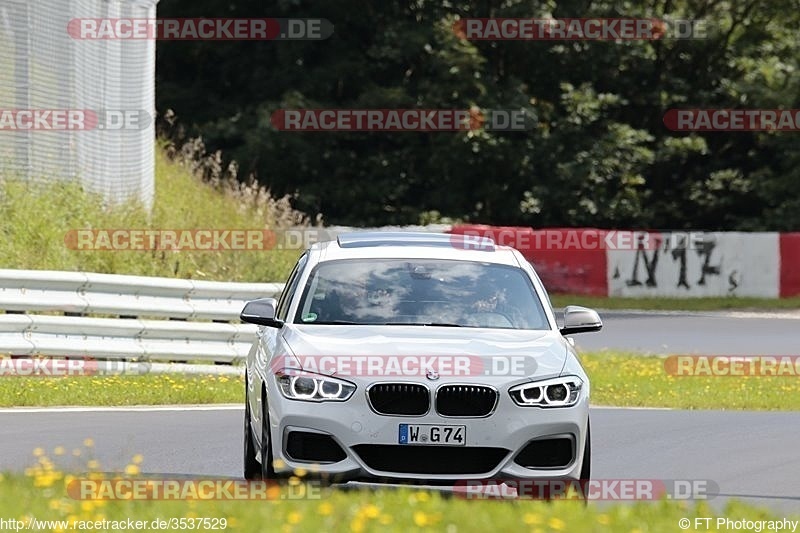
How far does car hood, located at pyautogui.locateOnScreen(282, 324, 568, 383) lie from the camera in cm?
943

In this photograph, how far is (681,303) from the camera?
32219mm

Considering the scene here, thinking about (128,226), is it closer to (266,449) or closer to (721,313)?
(721,313)

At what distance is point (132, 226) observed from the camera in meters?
24.6

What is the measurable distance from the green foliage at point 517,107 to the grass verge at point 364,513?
32523 mm

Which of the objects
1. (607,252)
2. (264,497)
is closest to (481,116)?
(607,252)

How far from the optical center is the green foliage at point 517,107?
41.3m

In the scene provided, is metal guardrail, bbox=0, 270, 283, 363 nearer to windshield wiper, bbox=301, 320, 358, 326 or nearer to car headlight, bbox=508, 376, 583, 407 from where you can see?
windshield wiper, bbox=301, 320, 358, 326

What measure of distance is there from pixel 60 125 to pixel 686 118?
22.6 m

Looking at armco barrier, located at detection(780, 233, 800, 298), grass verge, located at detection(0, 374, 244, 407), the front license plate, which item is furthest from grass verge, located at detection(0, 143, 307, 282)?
the front license plate

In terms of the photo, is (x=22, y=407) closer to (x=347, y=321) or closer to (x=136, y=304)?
(x=136, y=304)

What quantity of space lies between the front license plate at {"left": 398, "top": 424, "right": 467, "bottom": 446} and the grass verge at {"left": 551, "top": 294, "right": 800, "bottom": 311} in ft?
72.8

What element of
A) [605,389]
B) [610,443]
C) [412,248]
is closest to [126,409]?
[610,443]

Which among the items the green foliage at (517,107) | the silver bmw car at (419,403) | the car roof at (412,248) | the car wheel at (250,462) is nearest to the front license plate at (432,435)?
the silver bmw car at (419,403)

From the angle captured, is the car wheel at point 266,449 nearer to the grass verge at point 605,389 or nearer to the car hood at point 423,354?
the car hood at point 423,354
